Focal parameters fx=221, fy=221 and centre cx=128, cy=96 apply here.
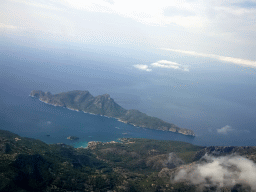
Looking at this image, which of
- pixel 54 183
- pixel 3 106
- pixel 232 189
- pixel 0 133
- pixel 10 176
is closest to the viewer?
pixel 10 176

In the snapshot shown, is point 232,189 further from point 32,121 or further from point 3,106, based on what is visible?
point 3,106

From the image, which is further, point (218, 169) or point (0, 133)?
point (0, 133)

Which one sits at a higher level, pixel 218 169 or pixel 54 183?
pixel 218 169

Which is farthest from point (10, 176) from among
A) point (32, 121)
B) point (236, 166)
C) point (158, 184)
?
point (32, 121)

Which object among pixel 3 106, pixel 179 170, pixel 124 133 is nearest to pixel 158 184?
pixel 179 170

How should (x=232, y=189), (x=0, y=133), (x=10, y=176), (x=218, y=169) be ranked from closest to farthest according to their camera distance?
(x=10, y=176) → (x=232, y=189) → (x=218, y=169) → (x=0, y=133)

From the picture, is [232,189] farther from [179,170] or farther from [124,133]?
[124,133]

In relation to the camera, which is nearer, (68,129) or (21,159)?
(21,159)

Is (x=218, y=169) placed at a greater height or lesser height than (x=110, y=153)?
greater

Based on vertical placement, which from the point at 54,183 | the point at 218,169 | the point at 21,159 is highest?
the point at 218,169
